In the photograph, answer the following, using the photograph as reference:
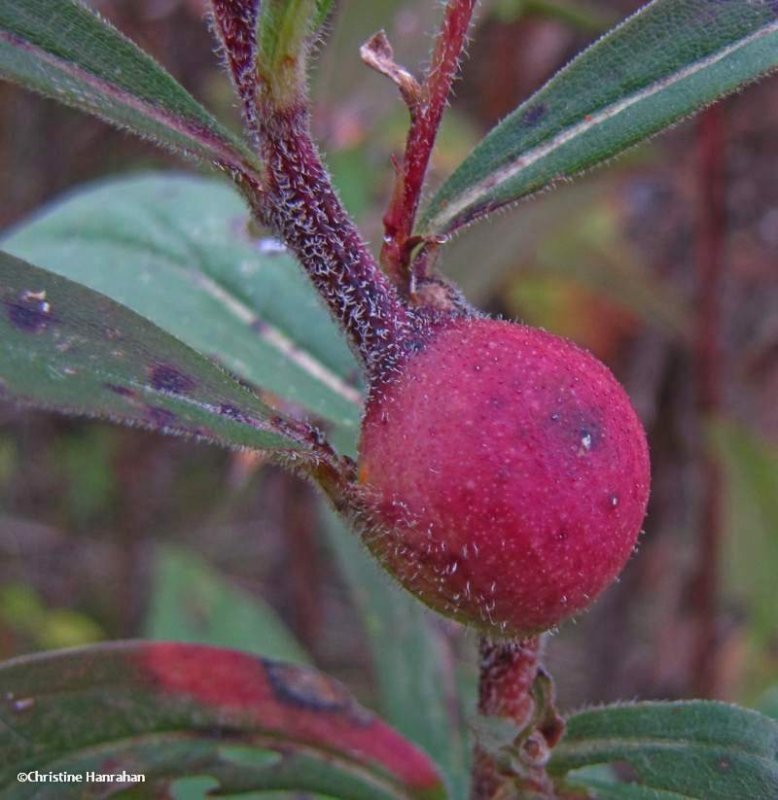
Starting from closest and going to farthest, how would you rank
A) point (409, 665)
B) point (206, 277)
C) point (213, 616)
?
point (206, 277)
point (409, 665)
point (213, 616)

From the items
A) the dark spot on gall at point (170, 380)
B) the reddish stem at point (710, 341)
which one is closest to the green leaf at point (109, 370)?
the dark spot on gall at point (170, 380)

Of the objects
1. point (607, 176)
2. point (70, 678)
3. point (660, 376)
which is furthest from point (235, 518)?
point (70, 678)

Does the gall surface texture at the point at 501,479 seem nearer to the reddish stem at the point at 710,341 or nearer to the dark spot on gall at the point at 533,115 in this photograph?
the dark spot on gall at the point at 533,115

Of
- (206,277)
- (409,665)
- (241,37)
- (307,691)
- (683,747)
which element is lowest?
(683,747)

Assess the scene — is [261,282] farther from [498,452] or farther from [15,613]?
[15,613]

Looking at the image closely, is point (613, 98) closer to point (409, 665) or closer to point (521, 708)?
point (521, 708)

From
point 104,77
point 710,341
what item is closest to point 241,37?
point 104,77
